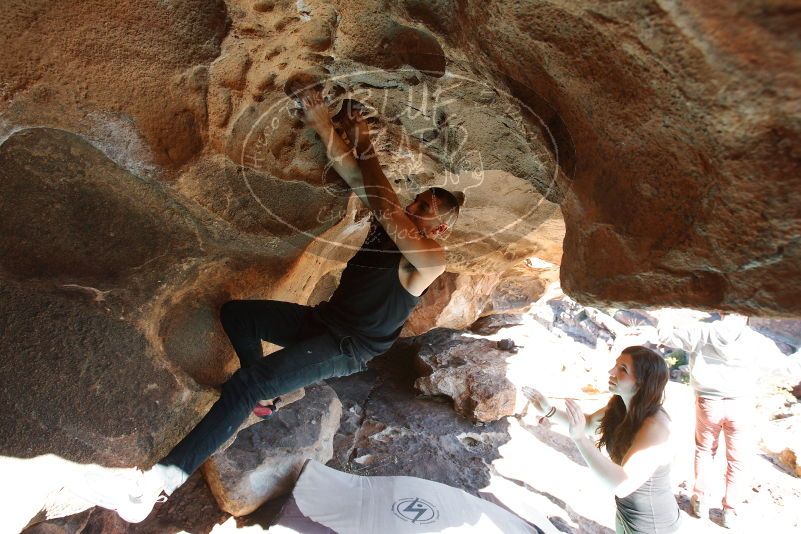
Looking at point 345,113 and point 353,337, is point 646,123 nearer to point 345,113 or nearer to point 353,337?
point 345,113

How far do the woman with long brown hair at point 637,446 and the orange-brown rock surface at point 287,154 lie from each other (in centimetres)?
96

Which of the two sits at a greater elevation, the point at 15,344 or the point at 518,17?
the point at 518,17

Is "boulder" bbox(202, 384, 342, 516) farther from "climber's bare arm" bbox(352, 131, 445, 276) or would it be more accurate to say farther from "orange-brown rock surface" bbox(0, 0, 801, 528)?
"climber's bare arm" bbox(352, 131, 445, 276)

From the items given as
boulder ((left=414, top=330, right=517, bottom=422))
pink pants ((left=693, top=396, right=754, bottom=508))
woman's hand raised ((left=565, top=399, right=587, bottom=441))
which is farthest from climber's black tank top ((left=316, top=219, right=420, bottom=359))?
pink pants ((left=693, top=396, right=754, bottom=508))

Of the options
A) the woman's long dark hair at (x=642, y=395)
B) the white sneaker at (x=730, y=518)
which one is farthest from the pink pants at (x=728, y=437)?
the woman's long dark hair at (x=642, y=395)

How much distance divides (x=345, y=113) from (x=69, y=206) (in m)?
0.94

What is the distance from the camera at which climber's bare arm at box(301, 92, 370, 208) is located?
A: 63.0 inches

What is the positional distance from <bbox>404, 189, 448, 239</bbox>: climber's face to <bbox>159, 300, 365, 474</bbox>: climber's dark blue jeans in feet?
1.81

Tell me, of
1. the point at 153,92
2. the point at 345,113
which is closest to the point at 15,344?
the point at 153,92

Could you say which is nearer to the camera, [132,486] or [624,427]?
[132,486]

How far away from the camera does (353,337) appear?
1.88 m

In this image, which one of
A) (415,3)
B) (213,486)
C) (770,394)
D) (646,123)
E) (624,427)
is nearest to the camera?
(646,123)

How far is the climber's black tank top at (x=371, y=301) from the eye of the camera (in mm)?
1794

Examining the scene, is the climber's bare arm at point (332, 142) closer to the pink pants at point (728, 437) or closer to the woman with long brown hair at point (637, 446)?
the woman with long brown hair at point (637, 446)
